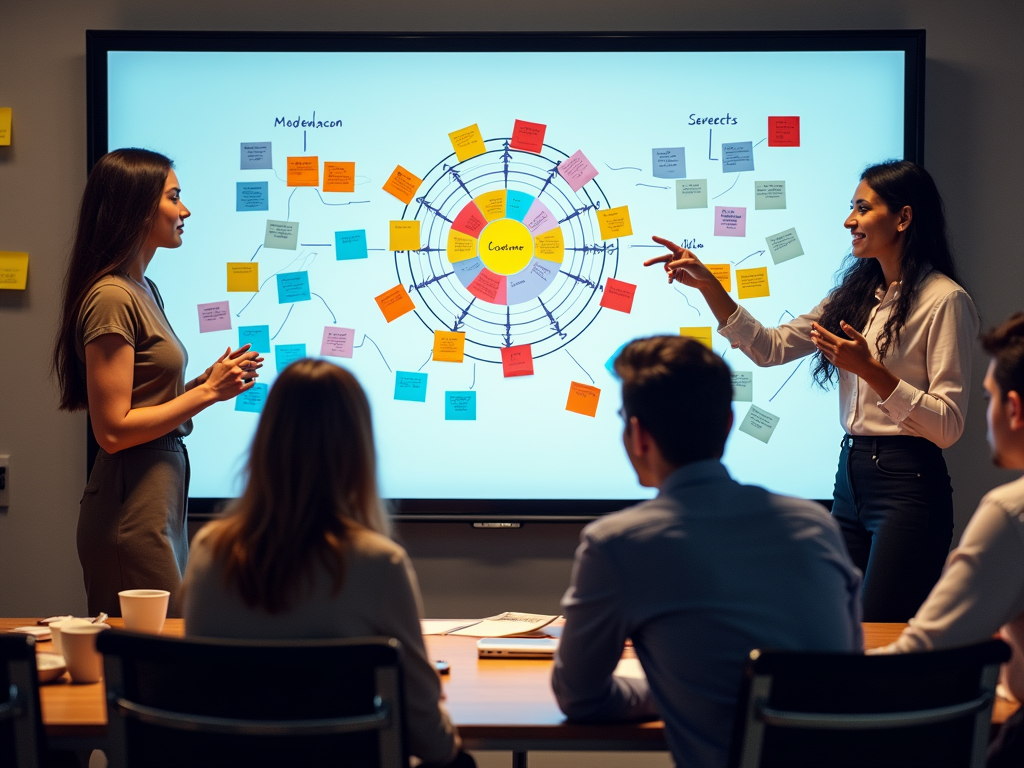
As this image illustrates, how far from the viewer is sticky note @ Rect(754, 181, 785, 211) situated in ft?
9.75

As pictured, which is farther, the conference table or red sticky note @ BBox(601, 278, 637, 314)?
red sticky note @ BBox(601, 278, 637, 314)

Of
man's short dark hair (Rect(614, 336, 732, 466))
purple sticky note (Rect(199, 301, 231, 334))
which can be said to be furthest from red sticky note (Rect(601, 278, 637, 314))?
man's short dark hair (Rect(614, 336, 732, 466))

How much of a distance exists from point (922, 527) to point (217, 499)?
2113 millimetres

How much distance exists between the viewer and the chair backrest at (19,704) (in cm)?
120

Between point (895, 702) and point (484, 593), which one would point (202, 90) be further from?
point (895, 702)

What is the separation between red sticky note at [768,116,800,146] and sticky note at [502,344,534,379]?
1.04 m

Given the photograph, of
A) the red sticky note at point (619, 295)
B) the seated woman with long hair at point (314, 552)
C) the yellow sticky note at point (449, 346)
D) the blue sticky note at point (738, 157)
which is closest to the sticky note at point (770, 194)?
the blue sticky note at point (738, 157)

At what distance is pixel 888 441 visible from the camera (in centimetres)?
240

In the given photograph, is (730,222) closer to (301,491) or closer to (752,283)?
(752,283)

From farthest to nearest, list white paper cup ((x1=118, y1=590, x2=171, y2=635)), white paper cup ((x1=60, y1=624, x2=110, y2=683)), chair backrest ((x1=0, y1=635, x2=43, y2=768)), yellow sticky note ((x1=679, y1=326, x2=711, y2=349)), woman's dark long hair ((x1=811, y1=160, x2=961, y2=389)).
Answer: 1. yellow sticky note ((x1=679, y1=326, x2=711, y2=349))
2. woman's dark long hair ((x1=811, y1=160, x2=961, y2=389))
3. white paper cup ((x1=118, y1=590, x2=171, y2=635))
4. white paper cup ((x1=60, y1=624, x2=110, y2=683))
5. chair backrest ((x1=0, y1=635, x2=43, y2=768))

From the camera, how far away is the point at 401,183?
2.99m

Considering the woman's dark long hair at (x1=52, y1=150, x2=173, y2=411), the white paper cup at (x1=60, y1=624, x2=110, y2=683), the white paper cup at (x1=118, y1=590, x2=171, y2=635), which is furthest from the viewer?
the woman's dark long hair at (x1=52, y1=150, x2=173, y2=411)

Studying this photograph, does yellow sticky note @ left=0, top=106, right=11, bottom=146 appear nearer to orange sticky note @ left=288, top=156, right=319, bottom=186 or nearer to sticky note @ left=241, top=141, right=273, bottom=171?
sticky note @ left=241, top=141, right=273, bottom=171

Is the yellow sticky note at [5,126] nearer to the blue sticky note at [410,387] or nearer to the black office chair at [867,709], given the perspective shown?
the blue sticky note at [410,387]
